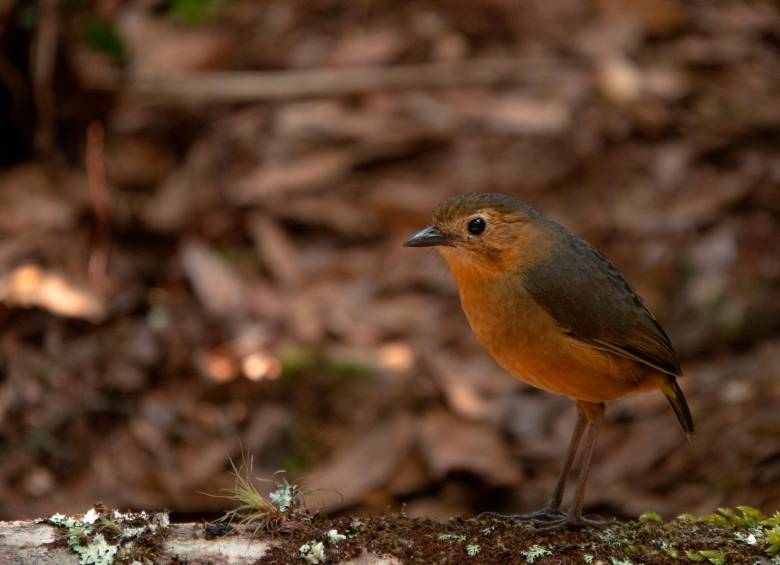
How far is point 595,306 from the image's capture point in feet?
12.6

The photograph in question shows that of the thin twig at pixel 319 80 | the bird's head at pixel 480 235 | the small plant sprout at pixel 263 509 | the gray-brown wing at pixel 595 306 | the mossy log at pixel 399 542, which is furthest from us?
the thin twig at pixel 319 80

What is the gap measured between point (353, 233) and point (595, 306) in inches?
146

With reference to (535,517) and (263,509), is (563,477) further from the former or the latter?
(263,509)

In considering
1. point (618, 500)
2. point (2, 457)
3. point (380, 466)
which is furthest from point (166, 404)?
point (618, 500)

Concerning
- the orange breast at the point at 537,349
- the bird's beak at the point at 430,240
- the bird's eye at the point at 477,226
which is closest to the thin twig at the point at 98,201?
the bird's beak at the point at 430,240

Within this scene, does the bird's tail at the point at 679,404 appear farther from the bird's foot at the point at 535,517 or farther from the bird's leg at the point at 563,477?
the bird's foot at the point at 535,517

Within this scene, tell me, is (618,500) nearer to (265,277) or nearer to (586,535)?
(586,535)

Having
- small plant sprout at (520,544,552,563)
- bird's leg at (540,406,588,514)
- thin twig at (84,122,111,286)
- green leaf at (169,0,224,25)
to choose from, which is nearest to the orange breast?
bird's leg at (540,406,588,514)

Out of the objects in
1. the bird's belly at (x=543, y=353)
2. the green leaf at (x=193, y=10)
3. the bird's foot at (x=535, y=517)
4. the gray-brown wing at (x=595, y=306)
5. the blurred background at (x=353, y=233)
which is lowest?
the bird's foot at (x=535, y=517)

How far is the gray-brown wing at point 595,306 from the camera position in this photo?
3775 millimetres

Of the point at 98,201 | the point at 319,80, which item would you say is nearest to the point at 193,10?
the point at 319,80

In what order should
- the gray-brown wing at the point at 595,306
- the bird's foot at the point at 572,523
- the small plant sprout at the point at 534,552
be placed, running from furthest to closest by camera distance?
the gray-brown wing at the point at 595,306 < the bird's foot at the point at 572,523 < the small plant sprout at the point at 534,552

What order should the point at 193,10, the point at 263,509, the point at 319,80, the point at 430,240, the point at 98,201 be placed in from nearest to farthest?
the point at 263,509, the point at 430,240, the point at 98,201, the point at 193,10, the point at 319,80

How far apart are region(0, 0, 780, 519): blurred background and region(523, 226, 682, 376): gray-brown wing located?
1.49 metres
